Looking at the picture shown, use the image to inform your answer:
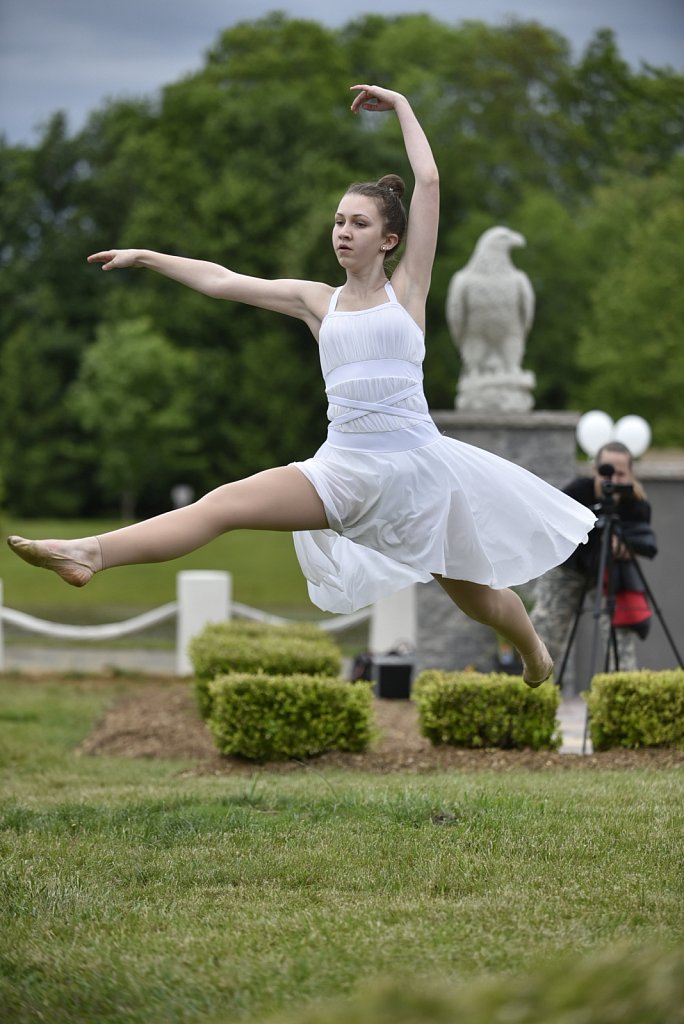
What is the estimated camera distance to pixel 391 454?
477 centimetres

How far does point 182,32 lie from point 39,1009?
51.3 m

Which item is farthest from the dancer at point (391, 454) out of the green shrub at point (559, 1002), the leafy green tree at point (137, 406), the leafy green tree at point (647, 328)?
the leafy green tree at point (137, 406)

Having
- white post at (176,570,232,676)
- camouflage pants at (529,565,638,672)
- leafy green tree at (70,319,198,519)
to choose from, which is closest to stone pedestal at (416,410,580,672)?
white post at (176,570,232,676)

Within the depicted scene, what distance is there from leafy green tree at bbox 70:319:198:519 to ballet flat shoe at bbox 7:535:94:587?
1393 inches

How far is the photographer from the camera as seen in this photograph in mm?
8234

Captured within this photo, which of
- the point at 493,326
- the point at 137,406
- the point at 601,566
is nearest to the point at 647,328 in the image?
the point at 137,406

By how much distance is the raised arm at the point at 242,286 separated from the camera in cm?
499

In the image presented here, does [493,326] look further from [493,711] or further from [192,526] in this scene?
[192,526]

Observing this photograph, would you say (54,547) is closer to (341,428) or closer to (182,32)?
(341,428)

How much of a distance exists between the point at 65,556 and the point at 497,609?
5.72ft

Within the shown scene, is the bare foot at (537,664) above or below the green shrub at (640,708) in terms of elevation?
above

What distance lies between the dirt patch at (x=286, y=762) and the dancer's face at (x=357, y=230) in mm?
3640

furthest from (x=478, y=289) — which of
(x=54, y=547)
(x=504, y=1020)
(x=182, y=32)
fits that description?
(x=182, y=32)

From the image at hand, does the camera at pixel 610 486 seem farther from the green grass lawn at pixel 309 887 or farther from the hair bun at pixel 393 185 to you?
the hair bun at pixel 393 185
